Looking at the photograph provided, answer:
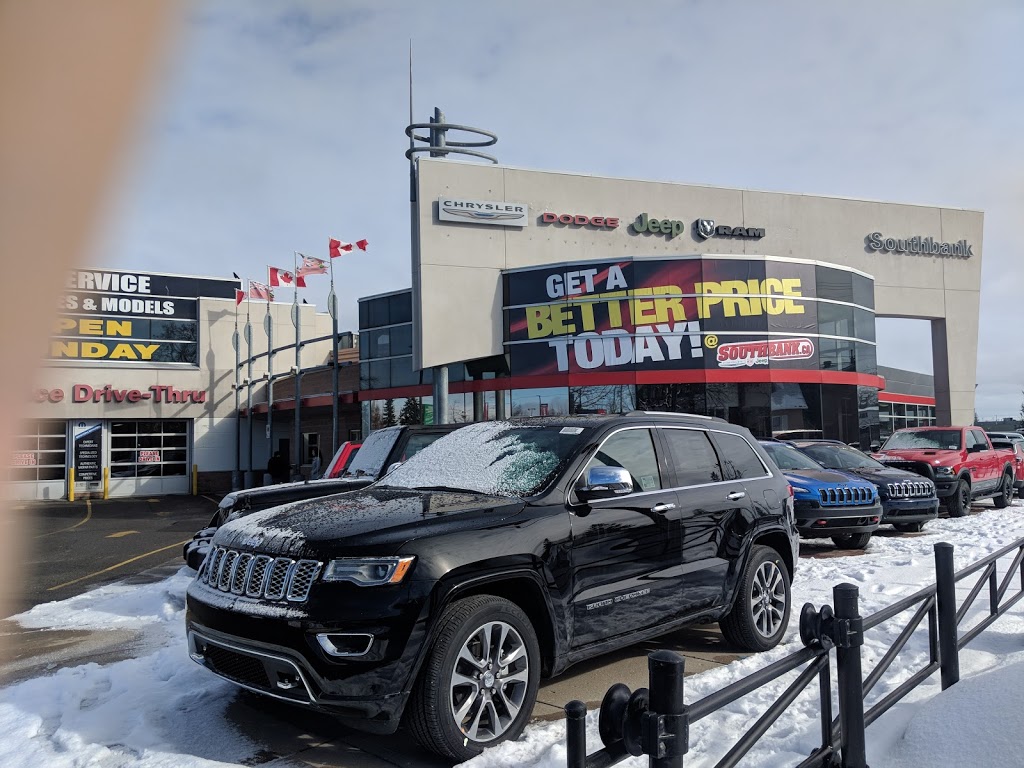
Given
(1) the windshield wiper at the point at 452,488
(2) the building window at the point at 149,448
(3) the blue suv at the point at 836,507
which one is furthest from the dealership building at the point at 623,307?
(1) the windshield wiper at the point at 452,488

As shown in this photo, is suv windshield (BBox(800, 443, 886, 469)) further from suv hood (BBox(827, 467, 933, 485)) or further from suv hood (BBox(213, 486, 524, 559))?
suv hood (BBox(213, 486, 524, 559))

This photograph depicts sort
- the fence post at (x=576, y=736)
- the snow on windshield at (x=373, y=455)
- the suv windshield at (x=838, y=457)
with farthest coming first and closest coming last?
1. the suv windshield at (x=838, y=457)
2. the snow on windshield at (x=373, y=455)
3. the fence post at (x=576, y=736)

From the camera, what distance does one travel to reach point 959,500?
14.0 m

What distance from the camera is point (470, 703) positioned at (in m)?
3.91

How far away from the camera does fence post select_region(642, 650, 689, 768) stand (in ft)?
8.55

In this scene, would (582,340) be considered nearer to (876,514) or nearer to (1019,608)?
(876,514)

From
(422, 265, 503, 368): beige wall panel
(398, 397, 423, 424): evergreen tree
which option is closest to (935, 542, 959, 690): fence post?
(422, 265, 503, 368): beige wall panel

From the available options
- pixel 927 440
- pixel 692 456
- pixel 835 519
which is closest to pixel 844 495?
pixel 835 519

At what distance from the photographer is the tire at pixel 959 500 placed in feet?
46.0

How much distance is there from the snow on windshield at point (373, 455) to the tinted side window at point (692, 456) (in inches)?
178

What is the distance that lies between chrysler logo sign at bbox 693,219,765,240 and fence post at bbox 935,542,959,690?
2294 centimetres

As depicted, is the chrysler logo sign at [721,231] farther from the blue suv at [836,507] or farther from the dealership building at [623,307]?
the blue suv at [836,507]

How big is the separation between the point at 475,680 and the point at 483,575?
0.51 metres

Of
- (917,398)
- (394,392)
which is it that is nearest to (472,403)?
(394,392)
